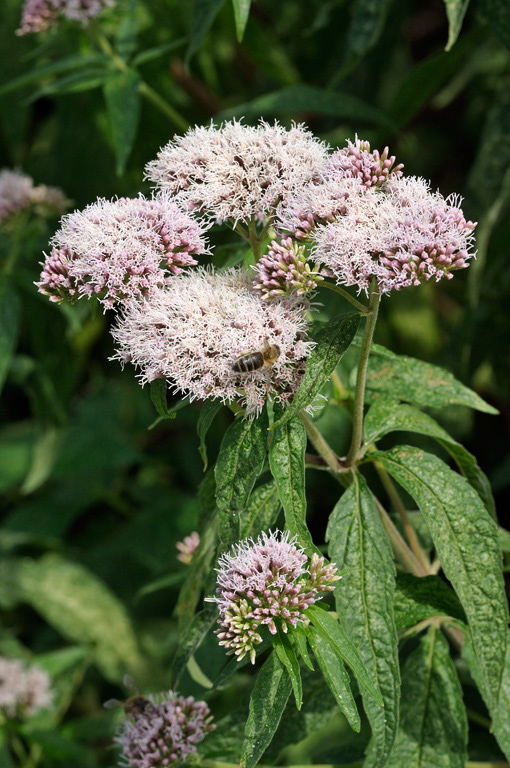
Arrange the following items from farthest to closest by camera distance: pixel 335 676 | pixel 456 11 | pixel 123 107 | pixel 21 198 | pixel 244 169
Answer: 1. pixel 21 198
2. pixel 123 107
3. pixel 456 11
4. pixel 244 169
5. pixel 335 676

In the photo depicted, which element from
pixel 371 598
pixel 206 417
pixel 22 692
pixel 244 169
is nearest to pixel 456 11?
pixel 244 169

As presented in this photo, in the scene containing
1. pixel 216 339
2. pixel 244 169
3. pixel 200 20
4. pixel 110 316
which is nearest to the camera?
pixel 216 339

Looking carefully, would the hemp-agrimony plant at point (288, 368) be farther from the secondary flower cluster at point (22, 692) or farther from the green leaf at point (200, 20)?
the secondary flower cluster at point (22, 692)

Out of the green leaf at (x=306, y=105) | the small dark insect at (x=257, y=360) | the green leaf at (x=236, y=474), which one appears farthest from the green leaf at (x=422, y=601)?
the green leaf at (x=306, y=105)

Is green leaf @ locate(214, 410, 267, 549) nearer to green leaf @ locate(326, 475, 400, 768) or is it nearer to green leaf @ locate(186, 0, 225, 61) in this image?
green leaf @ locate(326, 475, 400, 768)

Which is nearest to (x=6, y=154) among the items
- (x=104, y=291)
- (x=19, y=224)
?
(x=19, y=224)

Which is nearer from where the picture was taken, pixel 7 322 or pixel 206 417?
pixel 206 417

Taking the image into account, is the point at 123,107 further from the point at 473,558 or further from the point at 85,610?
the point at 85,610
